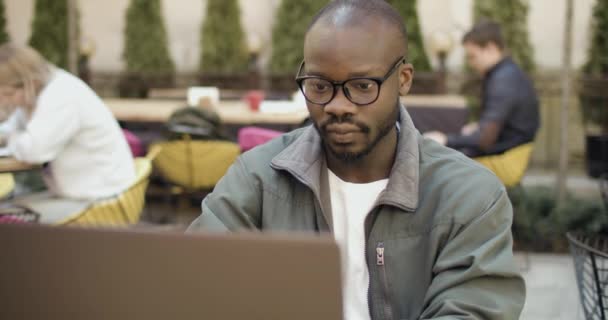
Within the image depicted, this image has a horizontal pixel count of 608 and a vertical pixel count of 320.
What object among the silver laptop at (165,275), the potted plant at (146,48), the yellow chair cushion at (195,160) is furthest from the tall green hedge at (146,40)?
the silver laptop at (165,275)

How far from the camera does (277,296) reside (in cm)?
94

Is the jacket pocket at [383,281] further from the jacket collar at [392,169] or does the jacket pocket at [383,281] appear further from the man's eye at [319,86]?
the man's eye at [319,86]

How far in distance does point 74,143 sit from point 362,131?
2836 mm

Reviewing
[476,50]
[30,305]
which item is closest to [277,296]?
[30,305]

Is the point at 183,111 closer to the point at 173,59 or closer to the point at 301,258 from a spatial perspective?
the point at 301,258

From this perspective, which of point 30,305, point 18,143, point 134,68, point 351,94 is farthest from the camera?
point 134,68

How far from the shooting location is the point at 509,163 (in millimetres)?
5168

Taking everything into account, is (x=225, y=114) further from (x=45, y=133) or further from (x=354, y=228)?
(x=354, y=228)

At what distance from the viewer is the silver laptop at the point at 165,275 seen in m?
0.92

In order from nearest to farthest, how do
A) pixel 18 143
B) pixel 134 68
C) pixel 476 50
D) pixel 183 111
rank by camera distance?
pixel 18 143 → pixel 476 50 → pixel 183 111 → pixel 134 68

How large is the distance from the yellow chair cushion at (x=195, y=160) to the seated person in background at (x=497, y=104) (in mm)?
1454

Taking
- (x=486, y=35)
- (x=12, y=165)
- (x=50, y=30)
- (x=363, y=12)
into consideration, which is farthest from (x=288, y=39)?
(x=363, y=12)

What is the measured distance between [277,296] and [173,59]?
10494 mm

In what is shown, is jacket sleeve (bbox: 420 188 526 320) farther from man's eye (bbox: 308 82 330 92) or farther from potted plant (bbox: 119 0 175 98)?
potted plant (bbox: 119 0 175 98)
